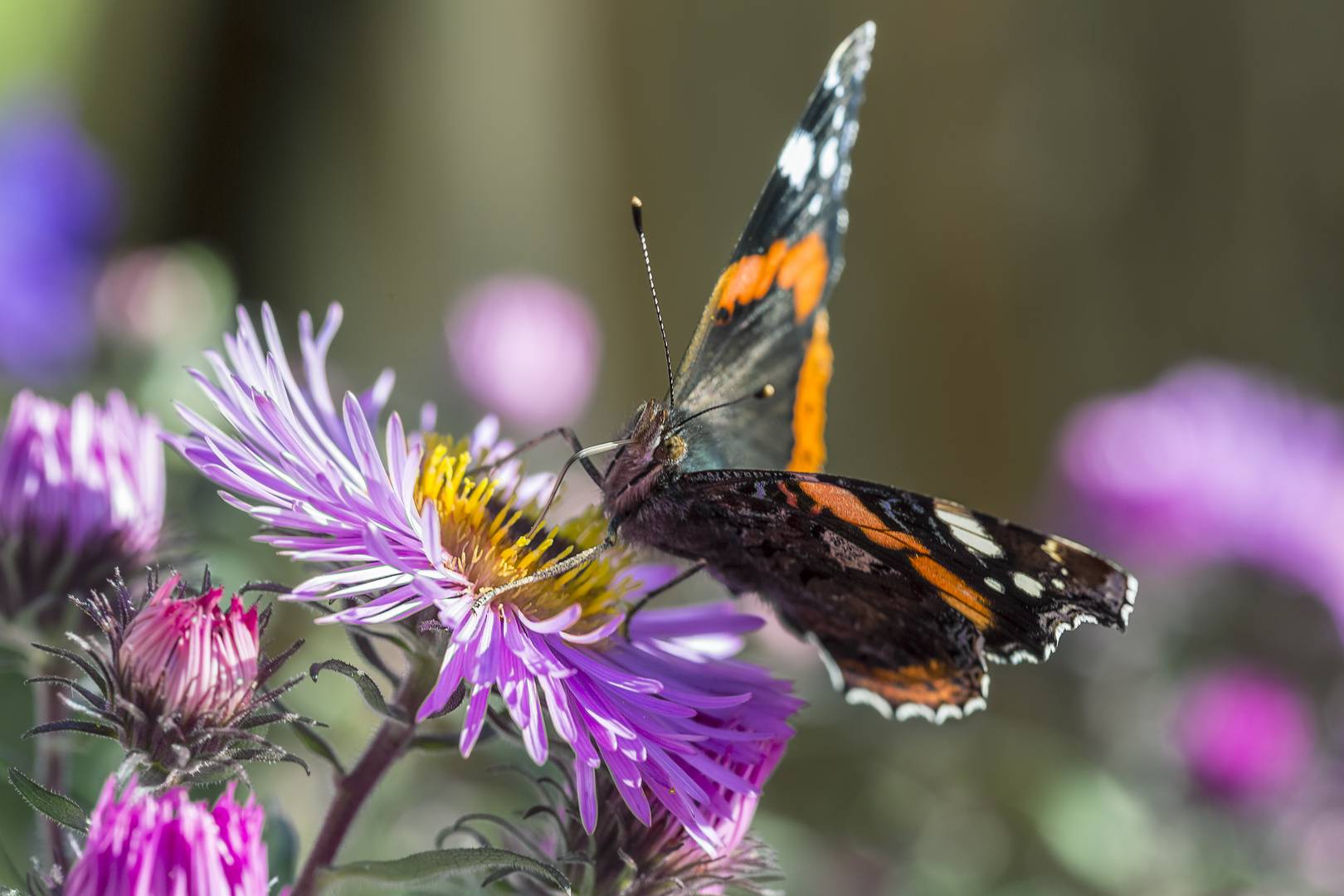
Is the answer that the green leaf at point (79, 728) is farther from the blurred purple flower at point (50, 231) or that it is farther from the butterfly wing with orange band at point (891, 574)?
the blurred purple flower at point (50, 231)

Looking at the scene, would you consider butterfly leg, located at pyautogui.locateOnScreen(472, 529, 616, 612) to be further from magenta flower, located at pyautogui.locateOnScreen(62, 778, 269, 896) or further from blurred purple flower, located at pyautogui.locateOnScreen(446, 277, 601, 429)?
blurred purple flower, located at pyautogui.locateOnScreen(446, 277, 601, 429)

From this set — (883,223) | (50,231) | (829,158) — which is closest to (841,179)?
(829,158)

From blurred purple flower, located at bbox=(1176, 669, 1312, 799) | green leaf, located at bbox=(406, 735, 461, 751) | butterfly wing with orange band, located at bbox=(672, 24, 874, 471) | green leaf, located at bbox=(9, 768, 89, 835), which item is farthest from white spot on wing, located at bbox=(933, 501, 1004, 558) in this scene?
blurred purple flower, located at bbox=(1176, 669, 1312, 799)

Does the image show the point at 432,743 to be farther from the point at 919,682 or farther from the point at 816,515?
the point at 919,682

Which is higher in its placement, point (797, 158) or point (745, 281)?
point (797, 158)

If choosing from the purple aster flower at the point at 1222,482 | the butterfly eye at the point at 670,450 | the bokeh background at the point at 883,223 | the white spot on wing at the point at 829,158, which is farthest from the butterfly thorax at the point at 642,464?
the purple aster flower at the point at 1222,482

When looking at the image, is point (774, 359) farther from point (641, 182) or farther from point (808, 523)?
point (641, 182)

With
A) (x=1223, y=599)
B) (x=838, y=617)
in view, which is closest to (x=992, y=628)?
(x=838, y=617)
